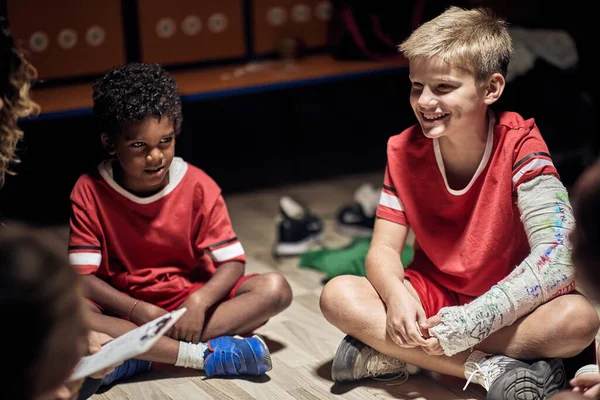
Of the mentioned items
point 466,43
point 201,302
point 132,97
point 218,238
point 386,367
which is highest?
point 466,43

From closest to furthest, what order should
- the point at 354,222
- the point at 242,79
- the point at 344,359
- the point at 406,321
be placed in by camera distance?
the point at 406,321 → the point at 344,359 → the point at 354,222 → the point at 242,79

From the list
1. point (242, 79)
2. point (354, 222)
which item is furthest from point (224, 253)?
point (242, 79)

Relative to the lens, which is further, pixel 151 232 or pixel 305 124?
pixel 305 124

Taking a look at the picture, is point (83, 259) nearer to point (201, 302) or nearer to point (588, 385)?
point (201, 302)

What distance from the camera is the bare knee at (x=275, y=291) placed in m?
2.05

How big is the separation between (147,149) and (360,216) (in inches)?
46.1

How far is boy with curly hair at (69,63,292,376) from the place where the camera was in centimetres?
194

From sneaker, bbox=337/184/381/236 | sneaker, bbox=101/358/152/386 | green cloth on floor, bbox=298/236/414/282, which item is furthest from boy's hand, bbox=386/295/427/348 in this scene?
sneaker, bbox=337/184/381/236

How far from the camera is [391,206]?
1.98 metres

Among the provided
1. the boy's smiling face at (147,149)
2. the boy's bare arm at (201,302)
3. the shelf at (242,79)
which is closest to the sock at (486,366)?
the boy's bare arm at (201,302)

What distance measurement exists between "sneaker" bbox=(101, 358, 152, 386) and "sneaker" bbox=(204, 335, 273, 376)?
0.14 metres

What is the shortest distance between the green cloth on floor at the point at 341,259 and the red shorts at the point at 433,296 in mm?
534

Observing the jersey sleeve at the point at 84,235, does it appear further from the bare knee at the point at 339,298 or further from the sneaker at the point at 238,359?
the bare knee at the point at 339,298

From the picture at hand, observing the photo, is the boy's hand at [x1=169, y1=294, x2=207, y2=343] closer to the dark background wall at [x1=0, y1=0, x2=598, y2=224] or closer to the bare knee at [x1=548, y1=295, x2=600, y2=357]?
the bare knee at [x1=548, y1=295, x2=600, y2=357]
